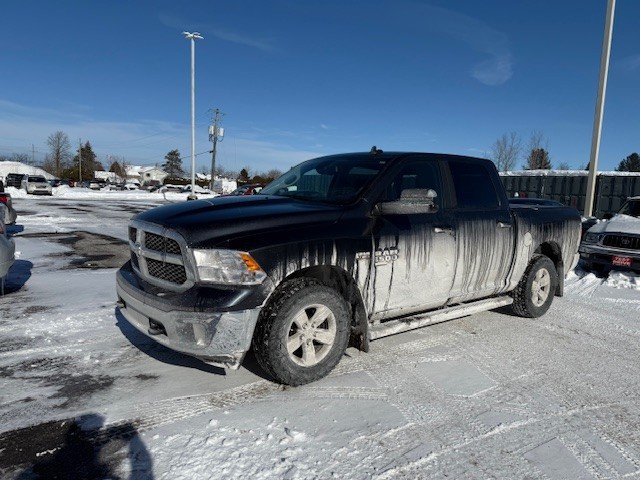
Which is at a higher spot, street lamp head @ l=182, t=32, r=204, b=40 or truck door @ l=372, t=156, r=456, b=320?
street lamp head @ l=182, t=32, r=204, b=40

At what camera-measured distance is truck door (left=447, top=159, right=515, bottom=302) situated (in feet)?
14.3

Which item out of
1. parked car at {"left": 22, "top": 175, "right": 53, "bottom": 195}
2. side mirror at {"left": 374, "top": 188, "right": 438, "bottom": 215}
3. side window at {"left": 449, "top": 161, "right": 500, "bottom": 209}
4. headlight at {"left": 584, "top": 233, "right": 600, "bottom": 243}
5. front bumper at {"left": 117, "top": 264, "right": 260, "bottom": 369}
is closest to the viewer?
front bumper at {"left": 117, "top": 264, "right": 260, "bottom": 369}

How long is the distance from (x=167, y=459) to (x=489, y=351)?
3.03 metres

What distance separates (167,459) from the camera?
2.48 m

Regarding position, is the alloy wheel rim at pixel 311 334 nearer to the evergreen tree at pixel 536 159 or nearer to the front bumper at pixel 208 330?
the front bumper at pixel 208 330

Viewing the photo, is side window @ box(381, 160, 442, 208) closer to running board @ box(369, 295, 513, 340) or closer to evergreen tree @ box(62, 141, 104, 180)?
running board @ box(369, 295, 513, 340)

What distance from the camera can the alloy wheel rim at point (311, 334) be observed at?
3312 millimetres

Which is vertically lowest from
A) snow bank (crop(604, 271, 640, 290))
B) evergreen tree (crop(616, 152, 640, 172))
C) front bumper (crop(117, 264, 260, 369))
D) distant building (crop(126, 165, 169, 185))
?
snow bank (crop(604, 271, 640, 290))

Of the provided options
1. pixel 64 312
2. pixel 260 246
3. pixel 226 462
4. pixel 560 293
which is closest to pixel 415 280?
pixel 260 246

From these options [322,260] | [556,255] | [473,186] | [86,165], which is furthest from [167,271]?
[86,165]

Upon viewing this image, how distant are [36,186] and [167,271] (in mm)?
35369

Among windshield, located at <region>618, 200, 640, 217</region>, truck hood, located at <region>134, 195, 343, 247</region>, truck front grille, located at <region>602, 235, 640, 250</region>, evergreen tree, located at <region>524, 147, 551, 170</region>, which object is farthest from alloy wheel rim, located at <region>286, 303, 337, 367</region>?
Result: evergreen tree, located at <region>524, 147, 551, 170</region>

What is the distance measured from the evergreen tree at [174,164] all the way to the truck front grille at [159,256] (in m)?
111

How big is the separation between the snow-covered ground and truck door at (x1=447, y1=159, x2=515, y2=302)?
56cm
